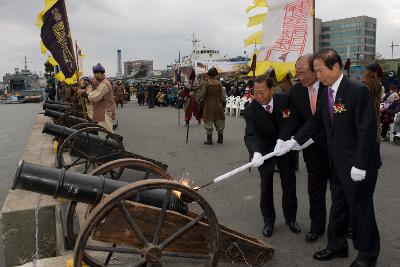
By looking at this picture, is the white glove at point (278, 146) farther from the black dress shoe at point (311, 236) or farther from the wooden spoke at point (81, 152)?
the wooden spoke at point (81, 152)

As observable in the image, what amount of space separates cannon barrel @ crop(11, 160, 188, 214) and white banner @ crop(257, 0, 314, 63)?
10.7 ft

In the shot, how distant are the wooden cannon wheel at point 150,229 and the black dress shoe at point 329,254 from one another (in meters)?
1.13

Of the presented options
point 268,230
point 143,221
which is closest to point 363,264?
point 268,230

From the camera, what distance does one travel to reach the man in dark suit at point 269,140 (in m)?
4.17

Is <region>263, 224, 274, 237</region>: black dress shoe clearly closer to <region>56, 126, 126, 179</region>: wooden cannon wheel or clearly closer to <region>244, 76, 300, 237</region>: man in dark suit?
<region>244, 76, 300, 237</region>: man in dark suit

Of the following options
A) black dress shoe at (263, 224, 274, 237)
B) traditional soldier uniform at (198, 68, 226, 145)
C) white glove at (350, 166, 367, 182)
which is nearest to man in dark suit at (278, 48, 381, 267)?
white glove at (350, 166, 367, 182)

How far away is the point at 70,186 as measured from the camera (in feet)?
9.57

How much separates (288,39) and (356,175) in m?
3.01

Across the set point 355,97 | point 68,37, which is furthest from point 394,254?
point 68,37

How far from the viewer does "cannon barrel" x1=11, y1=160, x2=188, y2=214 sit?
9.26 ft

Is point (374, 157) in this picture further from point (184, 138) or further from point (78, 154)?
point (184, 138)

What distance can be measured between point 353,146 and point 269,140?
3.75ft

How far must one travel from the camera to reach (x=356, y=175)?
3.10 meters

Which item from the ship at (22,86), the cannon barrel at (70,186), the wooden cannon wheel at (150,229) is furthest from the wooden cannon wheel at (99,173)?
the ship at (22,86)
